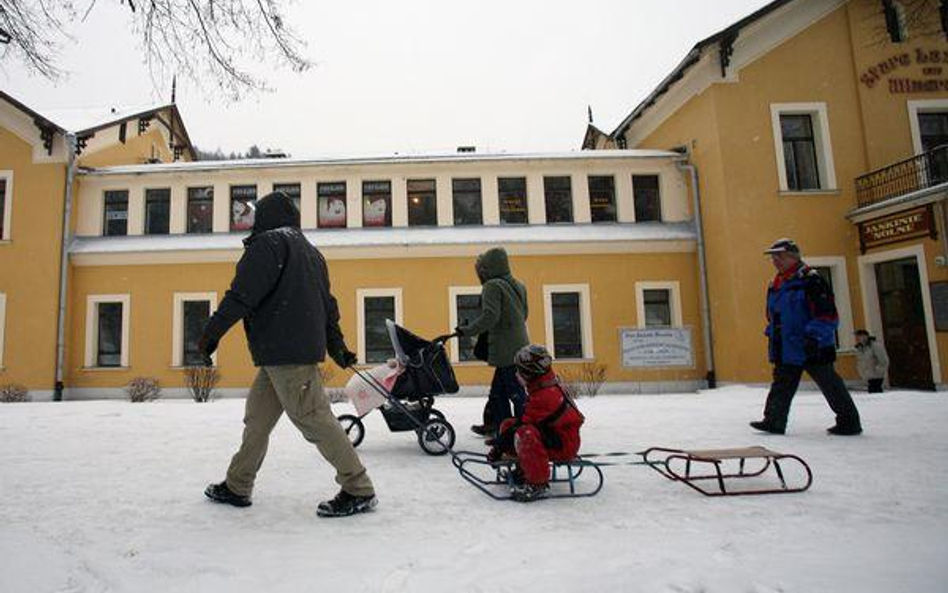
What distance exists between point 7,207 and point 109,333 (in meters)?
4.58

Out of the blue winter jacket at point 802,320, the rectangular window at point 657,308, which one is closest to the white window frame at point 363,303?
the rectangular window at point 657,308

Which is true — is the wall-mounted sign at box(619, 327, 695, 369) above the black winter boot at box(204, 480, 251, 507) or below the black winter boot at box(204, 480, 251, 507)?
above

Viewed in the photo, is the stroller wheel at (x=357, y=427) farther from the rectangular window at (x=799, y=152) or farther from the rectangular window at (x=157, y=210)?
the rectangular window at (x=799, y=152)

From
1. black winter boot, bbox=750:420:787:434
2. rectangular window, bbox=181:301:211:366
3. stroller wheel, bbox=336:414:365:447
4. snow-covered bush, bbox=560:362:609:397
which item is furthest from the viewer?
rectangular window, bbox=181:301:211:366

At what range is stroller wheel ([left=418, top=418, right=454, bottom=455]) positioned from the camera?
17.0 feet

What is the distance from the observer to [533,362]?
368cm

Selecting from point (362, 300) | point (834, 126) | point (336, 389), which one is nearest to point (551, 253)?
point (362, 300)

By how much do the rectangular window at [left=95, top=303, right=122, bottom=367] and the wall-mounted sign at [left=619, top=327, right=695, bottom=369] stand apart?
13969 mm

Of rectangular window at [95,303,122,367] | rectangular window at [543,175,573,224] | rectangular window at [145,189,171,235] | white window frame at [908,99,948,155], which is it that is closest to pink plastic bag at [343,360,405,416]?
rectangular window at [543,175,573,224]

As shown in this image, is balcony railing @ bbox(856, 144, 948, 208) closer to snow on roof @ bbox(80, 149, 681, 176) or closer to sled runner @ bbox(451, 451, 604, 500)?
snow on roof @ bbox(80, 149, 681, 176)

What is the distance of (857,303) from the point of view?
1357 centimetres

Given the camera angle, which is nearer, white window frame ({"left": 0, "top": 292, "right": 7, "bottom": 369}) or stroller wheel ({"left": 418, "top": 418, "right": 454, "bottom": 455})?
stroller wheel ({"left": 418, "top": 418, "right": 454, "bottom": 455})

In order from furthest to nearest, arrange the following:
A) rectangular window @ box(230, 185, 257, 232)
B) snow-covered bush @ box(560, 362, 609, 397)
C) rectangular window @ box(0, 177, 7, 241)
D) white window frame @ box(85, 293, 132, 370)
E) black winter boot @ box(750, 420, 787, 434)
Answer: rectangular window @ box(230, 185, 257, 232)
rectangular window @ box(0, 177, 7, 241)
white window frame @ box(85, 293, 132, 370)
snow-covered bush @ box(560, 362, 609, 397)
black winter boot @ box(750, 420, 787, 434)

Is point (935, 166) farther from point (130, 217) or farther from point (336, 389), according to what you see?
point (130, 217)
